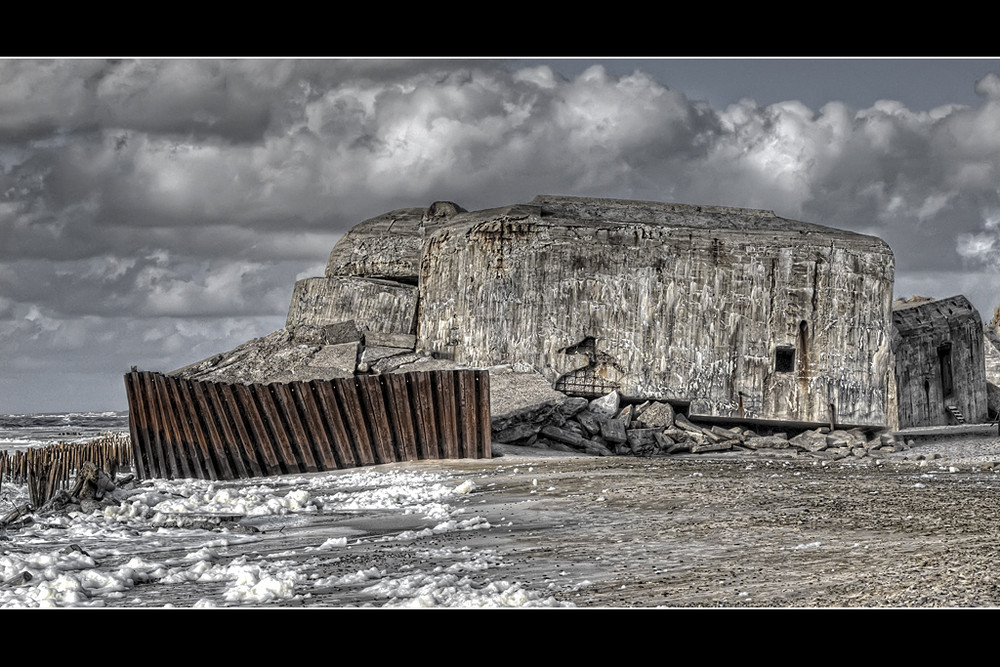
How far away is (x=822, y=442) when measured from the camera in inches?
775

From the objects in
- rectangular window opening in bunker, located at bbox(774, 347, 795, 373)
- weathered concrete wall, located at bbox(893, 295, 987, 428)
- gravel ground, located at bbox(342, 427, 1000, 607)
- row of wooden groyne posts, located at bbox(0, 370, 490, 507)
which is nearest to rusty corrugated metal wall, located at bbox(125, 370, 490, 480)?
row of wooden groyne posts, located at bbox(0, 370, 490, 507)

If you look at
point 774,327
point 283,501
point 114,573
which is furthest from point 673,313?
point 114,573

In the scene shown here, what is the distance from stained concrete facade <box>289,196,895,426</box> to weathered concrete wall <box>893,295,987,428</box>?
1.00 metres

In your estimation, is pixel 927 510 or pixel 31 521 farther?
pixel 31 521

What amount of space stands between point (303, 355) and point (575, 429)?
6.06 meters

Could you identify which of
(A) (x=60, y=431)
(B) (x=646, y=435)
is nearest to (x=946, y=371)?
(B) (x=646, y=435)

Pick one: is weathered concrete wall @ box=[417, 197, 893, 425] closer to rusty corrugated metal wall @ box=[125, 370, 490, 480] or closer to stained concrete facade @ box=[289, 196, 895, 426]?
stained concrete facade @ box=[289, 196, 895, 426]

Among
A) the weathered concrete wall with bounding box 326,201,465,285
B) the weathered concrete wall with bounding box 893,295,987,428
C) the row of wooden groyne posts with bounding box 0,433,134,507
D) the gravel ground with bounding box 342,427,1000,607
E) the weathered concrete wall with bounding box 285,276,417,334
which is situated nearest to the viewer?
the gravel ground with bounding box 342,427,1000,607

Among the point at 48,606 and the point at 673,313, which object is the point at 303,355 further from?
the point at 48,606

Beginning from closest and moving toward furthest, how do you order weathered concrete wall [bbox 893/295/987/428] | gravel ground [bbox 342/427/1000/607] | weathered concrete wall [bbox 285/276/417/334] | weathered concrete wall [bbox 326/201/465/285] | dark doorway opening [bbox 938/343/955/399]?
gravel ground [bbox 342/427/1000/607], weathered concrete wall [bbox 893/295/987/428], dark doorway opening [bbox 938/343/955/399], weathered concrete wall [bbox 285/276/417/334], weathered concrete wall [bbox 326/201/465/285]

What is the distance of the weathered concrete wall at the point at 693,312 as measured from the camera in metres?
21.0

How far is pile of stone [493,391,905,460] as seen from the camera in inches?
719

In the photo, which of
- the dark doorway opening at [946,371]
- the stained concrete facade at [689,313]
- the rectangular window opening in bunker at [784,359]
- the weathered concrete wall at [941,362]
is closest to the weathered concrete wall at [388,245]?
the stained concrete facade at [689,313]

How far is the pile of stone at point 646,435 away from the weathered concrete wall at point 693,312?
0.57 metres
